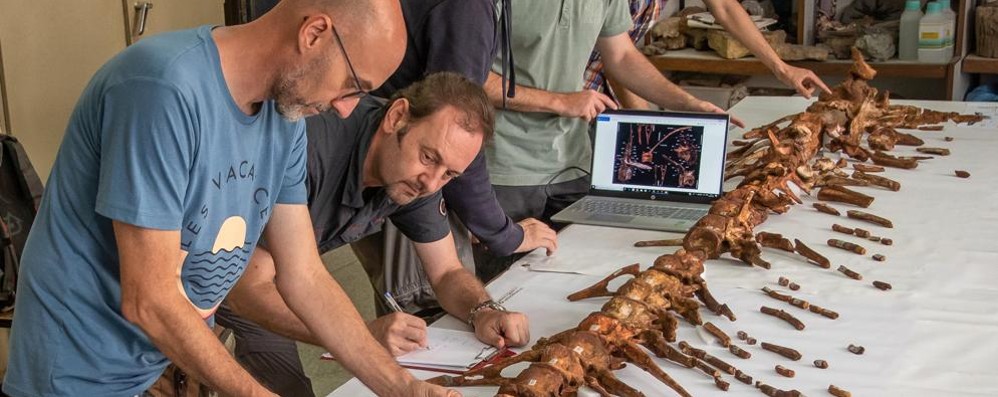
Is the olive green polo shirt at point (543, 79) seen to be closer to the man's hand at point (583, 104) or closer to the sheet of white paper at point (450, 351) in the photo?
the man's hand at point (583, 104)

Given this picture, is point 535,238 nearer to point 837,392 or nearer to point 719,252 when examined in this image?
point 719,252

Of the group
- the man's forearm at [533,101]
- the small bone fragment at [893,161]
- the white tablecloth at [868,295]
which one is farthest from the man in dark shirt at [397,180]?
the small bone fragment at [893,161]

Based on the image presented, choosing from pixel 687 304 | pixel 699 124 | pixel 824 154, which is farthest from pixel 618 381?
pixel 824 154

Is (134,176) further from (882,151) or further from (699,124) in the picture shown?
(882,151)

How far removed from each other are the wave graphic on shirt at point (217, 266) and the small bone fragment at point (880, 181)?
6.31 ft

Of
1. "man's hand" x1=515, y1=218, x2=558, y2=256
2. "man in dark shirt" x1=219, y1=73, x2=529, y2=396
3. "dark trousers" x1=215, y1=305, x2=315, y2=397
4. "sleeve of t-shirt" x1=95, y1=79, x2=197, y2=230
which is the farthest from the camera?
"man's hand" x1=515, y1=218, x2=558, y2=256

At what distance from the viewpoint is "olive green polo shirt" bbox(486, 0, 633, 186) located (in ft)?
11.0

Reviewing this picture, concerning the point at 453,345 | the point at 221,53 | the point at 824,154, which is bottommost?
the point at 453,345

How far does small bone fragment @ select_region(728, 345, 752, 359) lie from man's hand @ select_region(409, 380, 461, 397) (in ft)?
1.83

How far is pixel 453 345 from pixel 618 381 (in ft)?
1.25

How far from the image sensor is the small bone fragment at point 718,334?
2.21m

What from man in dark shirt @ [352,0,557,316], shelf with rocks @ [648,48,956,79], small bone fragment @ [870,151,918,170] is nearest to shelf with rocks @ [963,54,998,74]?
shelf with rocks @ [648,48,956,79]

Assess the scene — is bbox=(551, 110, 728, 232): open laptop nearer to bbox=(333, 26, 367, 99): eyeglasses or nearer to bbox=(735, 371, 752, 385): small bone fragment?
bbox=(735, 371, 752, 385): small bone fragment

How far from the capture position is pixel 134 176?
1.59m
